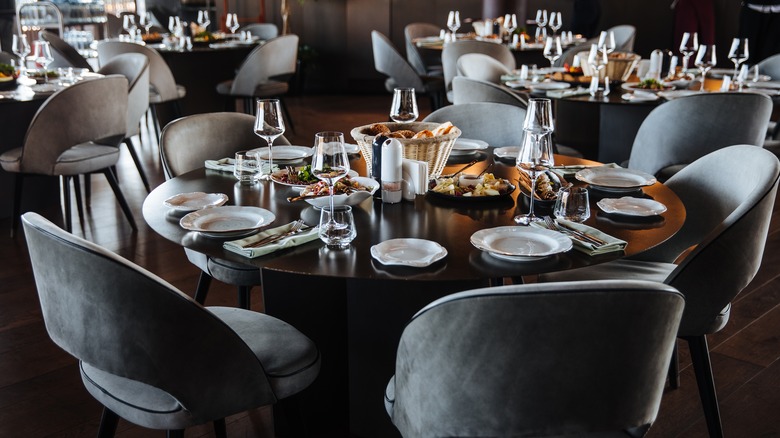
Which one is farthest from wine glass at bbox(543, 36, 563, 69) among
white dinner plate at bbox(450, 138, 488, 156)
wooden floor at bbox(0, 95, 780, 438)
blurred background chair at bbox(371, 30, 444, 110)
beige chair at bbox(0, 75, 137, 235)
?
beige chair at bbox(0, 75, 137, 235)

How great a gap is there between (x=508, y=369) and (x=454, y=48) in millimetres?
4888

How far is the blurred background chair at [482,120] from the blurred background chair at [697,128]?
65cm

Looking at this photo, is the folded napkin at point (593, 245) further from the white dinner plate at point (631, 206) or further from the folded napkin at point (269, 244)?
the folded napkin at point (269, 244)

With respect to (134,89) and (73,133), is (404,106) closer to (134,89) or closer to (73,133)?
(73,133)

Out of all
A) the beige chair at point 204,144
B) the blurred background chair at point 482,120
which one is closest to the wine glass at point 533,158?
the beige chair at point 204,144

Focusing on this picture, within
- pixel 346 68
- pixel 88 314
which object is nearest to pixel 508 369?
pixel 88 314

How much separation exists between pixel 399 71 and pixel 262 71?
1119 millimetres

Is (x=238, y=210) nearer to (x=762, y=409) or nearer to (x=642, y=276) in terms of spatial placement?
(x=642, y=276)

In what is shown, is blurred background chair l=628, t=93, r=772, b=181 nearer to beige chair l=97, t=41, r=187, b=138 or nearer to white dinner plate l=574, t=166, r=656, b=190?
white dinner plate l=574, t=166, r=656, b=190

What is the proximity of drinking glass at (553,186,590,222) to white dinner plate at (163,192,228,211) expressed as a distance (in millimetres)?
901

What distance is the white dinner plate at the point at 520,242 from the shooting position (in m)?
1.67

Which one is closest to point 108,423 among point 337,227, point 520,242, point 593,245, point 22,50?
point 337,227

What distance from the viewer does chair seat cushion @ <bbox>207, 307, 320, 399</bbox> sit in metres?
1.71

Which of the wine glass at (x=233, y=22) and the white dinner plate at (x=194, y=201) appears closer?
the white dinner plate at (x=194, y=201)
